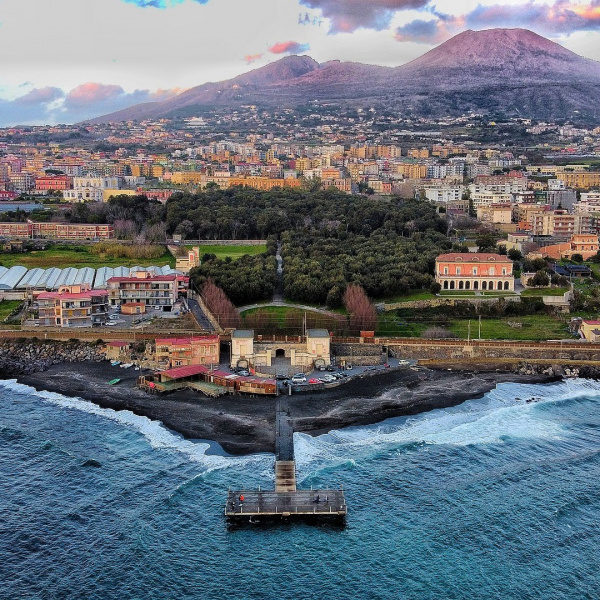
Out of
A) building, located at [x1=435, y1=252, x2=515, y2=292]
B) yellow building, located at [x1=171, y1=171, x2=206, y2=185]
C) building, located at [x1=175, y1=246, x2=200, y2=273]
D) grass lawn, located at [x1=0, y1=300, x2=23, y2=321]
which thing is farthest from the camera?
yellow building, located at [x1=171, y1=171, x2=206, y2=185]

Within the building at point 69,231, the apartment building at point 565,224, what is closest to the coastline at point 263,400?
the building at point 69,231

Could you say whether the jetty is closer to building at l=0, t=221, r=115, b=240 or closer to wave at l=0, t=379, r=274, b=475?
wave at l=0, t=379, r=274, b=475

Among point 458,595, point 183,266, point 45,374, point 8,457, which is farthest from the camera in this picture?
point 183,266

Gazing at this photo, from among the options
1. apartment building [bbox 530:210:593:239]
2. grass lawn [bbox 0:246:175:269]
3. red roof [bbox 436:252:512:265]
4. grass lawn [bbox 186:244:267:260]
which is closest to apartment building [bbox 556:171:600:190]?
apartment building [bbox 530:210:593:239]

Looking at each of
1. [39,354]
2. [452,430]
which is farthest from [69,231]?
[452,430]

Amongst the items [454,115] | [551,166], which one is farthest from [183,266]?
[454,115]

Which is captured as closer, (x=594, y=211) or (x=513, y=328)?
(x=513, y=328)

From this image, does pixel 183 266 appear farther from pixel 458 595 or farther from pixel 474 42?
pixel 474 42

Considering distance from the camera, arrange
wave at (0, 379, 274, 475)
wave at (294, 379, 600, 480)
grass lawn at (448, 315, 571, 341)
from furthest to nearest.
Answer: grass lawn at (448, 315, 571, 341)
wave at (294, 379, 600, 480)
wave at (0, 379, 274, 475)
